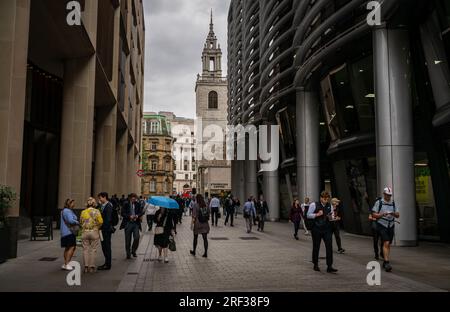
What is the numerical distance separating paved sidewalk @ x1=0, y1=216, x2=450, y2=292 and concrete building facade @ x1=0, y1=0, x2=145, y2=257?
105 inches

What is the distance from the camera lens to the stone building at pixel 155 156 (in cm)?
10900

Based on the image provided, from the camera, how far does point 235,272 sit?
10.6 m

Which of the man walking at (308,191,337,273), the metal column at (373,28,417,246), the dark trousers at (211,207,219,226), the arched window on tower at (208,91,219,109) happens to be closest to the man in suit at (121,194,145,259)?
the man walking at (308,191,337,273)

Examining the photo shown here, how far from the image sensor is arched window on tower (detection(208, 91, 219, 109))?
10638cm

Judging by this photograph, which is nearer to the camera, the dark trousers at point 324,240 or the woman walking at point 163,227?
the dark trousers at point 324,240

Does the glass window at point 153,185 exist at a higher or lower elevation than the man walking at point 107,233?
higher

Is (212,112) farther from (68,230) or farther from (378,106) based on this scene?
(68,230)

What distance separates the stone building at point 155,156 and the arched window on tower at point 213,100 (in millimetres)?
12950

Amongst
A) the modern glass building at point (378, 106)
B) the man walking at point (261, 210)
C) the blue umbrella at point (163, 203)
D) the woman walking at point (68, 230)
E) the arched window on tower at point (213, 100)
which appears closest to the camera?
the woman walking at point (68, 230)

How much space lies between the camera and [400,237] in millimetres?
16141

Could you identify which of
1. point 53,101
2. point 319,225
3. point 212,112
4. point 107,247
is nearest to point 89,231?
point 107,247

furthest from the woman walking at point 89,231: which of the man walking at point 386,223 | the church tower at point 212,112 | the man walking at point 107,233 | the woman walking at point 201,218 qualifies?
the church tower at point 212,112

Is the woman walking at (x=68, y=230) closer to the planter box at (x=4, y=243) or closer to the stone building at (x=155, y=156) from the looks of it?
the planter box at (x=4, y=243)
